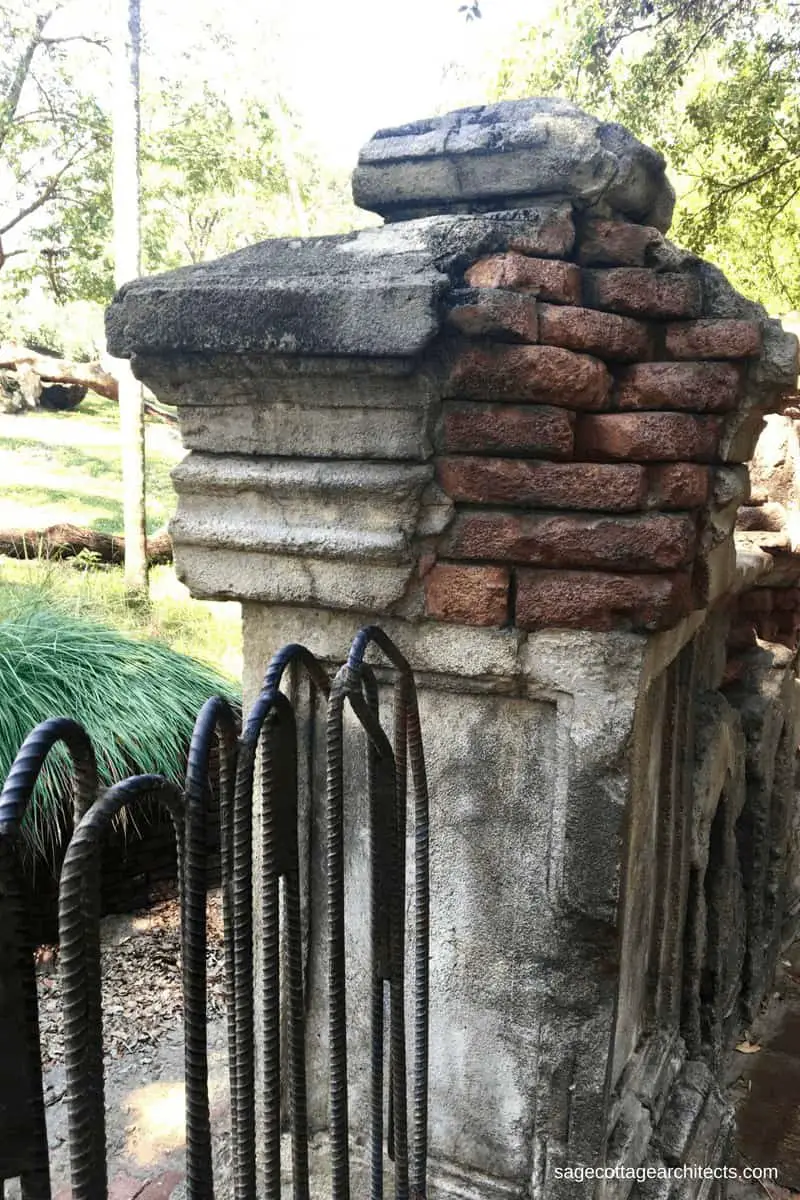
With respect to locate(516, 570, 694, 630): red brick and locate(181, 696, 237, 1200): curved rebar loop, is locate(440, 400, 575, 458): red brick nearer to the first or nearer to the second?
locate(516, 570, 694, 630): red brick

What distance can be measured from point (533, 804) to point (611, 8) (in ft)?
23.0

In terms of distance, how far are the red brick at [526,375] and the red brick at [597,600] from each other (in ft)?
1.01

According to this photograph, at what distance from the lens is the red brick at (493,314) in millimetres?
1539

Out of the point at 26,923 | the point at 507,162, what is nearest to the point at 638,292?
the point at 507,162

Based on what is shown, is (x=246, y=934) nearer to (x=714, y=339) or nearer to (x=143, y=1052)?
(x=714, y=339)

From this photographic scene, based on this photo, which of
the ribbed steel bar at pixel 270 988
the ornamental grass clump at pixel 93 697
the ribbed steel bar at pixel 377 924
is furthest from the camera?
the ornamental grass clump at pixel 93 697

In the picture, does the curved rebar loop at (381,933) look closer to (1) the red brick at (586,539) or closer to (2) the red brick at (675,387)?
(1) the red brick at (586,539)

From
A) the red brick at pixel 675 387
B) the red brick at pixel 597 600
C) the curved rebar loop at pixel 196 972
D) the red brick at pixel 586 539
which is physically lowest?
the curved rebar loop at pixel 196 972

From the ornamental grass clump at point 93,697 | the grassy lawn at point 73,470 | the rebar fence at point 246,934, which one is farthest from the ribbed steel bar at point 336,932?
the grassy lawn at point 73,470

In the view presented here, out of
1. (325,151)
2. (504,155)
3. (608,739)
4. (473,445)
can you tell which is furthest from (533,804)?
(325,151)

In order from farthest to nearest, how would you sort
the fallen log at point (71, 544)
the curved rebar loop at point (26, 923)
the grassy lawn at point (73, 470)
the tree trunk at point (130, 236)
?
the grassy lawn at point (73, 470)
the fallen log at point (71, 544)
the tree trunk at point (130, 236)
the curved rebar loop at point (26, 923)

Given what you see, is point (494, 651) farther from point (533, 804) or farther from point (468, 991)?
point (468, 991)

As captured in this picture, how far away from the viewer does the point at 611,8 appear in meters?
6.76

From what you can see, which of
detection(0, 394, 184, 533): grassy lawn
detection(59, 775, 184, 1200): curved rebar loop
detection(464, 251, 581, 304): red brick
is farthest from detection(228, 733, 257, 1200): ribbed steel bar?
detection(0, 394, 184, 533): grassy lawn
